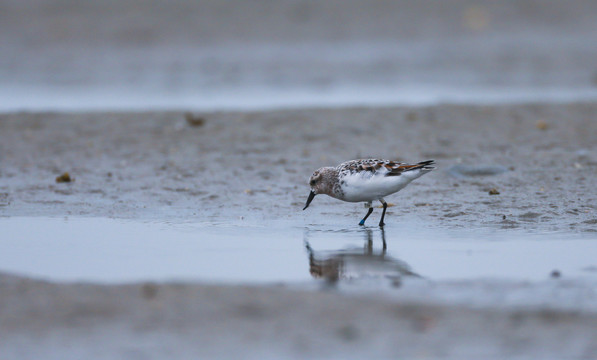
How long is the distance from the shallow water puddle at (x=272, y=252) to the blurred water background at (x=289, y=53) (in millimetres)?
7901

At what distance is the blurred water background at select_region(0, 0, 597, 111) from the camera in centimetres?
1908

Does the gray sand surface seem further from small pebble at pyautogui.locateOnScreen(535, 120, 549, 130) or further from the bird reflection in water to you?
the bird reflection in water

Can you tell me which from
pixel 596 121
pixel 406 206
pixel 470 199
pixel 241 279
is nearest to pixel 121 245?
pixel 241 279

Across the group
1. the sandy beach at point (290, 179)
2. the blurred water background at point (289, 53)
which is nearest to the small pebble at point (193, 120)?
the sandy beach at point (290, 179)

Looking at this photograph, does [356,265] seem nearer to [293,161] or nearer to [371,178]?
[371,178]

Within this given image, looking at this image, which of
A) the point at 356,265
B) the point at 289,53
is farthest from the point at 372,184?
the point at 289,53

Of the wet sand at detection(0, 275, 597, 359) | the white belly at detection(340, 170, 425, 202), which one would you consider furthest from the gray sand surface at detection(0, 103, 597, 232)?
the wet sand at detection(0, 275, 597, 359)

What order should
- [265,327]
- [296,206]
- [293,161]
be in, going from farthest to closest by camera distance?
1. [293,161]
2. [296,206]
3. [265,327]

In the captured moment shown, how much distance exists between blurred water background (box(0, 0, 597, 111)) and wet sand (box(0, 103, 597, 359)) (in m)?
2.49

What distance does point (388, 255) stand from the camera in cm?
827

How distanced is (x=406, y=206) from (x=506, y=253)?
252 centimetres

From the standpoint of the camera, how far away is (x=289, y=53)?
75.0ft

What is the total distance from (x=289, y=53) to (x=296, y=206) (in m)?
12.8

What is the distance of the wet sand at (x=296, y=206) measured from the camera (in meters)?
5.82
